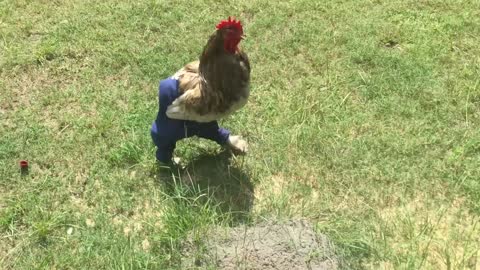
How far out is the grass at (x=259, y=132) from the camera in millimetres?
3152

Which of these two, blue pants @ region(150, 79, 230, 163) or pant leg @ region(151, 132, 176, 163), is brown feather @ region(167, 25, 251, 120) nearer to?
Answer: blue pants @ region(150, 79, 230, 163)

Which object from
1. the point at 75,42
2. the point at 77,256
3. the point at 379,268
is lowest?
the point at 379,268

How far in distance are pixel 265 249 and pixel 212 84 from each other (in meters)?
0.97

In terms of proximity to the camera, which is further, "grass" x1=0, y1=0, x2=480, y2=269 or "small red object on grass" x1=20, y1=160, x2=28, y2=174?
"small red object on grass" x1=20, y1=160, x2=28, y2=174

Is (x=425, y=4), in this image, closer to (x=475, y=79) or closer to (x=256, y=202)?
(x=475, y=79)

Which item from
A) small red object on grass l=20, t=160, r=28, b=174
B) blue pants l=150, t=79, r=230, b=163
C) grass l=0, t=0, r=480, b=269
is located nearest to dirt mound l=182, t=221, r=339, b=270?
grass l=0, t=0, r=480, b=269

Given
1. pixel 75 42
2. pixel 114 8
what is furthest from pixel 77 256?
pixel 114 8

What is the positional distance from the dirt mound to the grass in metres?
0.11

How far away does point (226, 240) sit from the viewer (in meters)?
3.04

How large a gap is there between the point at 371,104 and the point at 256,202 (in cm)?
126

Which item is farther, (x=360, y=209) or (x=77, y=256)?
(x=360, y=209)

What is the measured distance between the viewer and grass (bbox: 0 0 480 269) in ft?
10.3

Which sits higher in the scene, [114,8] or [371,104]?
[114,8]

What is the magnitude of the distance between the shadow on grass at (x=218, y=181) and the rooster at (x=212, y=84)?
1.48 ft
